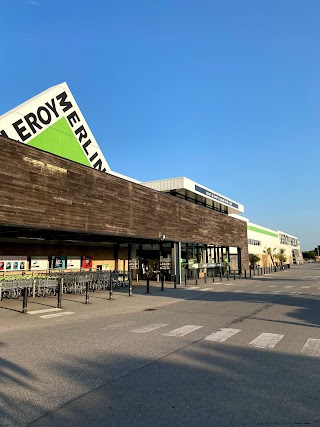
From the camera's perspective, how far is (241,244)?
1866 inches

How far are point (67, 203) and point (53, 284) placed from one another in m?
4.68

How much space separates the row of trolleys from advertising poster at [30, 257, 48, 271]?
7.34 ft

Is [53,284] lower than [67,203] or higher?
lower

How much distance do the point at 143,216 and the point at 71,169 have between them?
7.28m

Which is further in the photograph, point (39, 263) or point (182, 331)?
point (39, 263)

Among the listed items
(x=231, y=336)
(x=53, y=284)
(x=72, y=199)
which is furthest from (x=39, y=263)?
(x=231, y=336)

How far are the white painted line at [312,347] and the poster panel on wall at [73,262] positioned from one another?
61.4ft

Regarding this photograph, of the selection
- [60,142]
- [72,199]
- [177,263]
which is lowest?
[177,263]

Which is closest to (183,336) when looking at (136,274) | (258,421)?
(258,421)

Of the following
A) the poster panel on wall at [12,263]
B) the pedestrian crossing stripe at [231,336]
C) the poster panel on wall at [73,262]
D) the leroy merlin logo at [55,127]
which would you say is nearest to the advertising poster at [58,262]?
the poster panel on wall at [73,262]

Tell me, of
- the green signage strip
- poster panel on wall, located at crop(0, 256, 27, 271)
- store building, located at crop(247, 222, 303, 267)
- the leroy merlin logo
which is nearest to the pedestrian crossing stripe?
the leroy merlin logo

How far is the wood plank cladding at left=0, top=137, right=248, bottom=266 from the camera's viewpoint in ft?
46.7

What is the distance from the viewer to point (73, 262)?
24.7 m

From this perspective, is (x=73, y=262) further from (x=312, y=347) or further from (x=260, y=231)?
(x=260, y=231)
